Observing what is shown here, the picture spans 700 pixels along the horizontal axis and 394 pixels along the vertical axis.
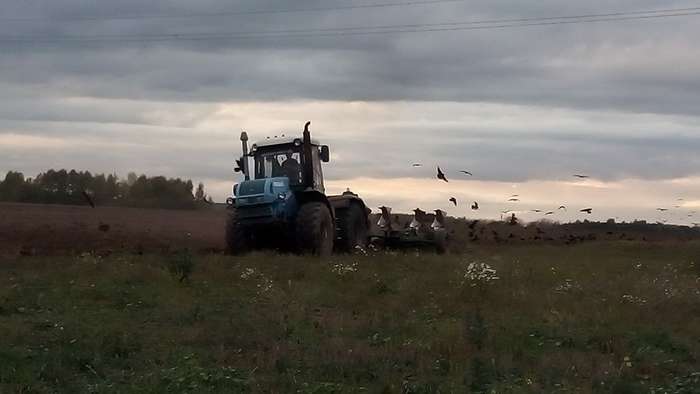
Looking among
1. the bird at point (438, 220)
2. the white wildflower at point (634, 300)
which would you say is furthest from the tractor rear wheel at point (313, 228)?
the white wildflower at point (634, 300)

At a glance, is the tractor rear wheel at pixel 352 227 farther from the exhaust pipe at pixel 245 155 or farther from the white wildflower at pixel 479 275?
the white wildflower at pixel 479 275

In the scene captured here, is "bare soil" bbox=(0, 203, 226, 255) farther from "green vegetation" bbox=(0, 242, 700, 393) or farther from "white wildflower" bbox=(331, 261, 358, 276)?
"white wildflower" bbox=(331, 261, 358, 276)

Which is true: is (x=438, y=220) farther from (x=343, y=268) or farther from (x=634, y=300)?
(x=634, y=300)

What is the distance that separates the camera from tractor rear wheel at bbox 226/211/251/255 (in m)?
23.4

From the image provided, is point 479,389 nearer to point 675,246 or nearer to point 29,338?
point 29,338

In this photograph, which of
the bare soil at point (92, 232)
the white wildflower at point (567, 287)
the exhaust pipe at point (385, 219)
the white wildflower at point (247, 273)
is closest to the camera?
the white wildflower at point (567, 287)

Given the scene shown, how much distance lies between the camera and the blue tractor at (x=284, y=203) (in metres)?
22.4

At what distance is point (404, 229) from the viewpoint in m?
27.8

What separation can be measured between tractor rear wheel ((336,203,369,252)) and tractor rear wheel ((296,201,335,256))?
1816 millimetres

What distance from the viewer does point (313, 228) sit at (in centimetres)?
2203

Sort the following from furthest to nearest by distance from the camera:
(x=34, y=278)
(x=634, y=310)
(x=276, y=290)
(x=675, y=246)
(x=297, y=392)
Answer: (x=675, y=246) < (x=34, y=278) < (x=276, y=290) < (x=634, y=310) < (x=297, y=392)

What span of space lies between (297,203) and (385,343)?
11871 mm

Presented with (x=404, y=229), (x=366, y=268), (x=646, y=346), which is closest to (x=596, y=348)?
(x=646, y=346)

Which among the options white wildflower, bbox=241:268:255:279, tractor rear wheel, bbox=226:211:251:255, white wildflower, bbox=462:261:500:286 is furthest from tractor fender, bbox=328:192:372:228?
white wildflower, bbox=462:261:500:286
